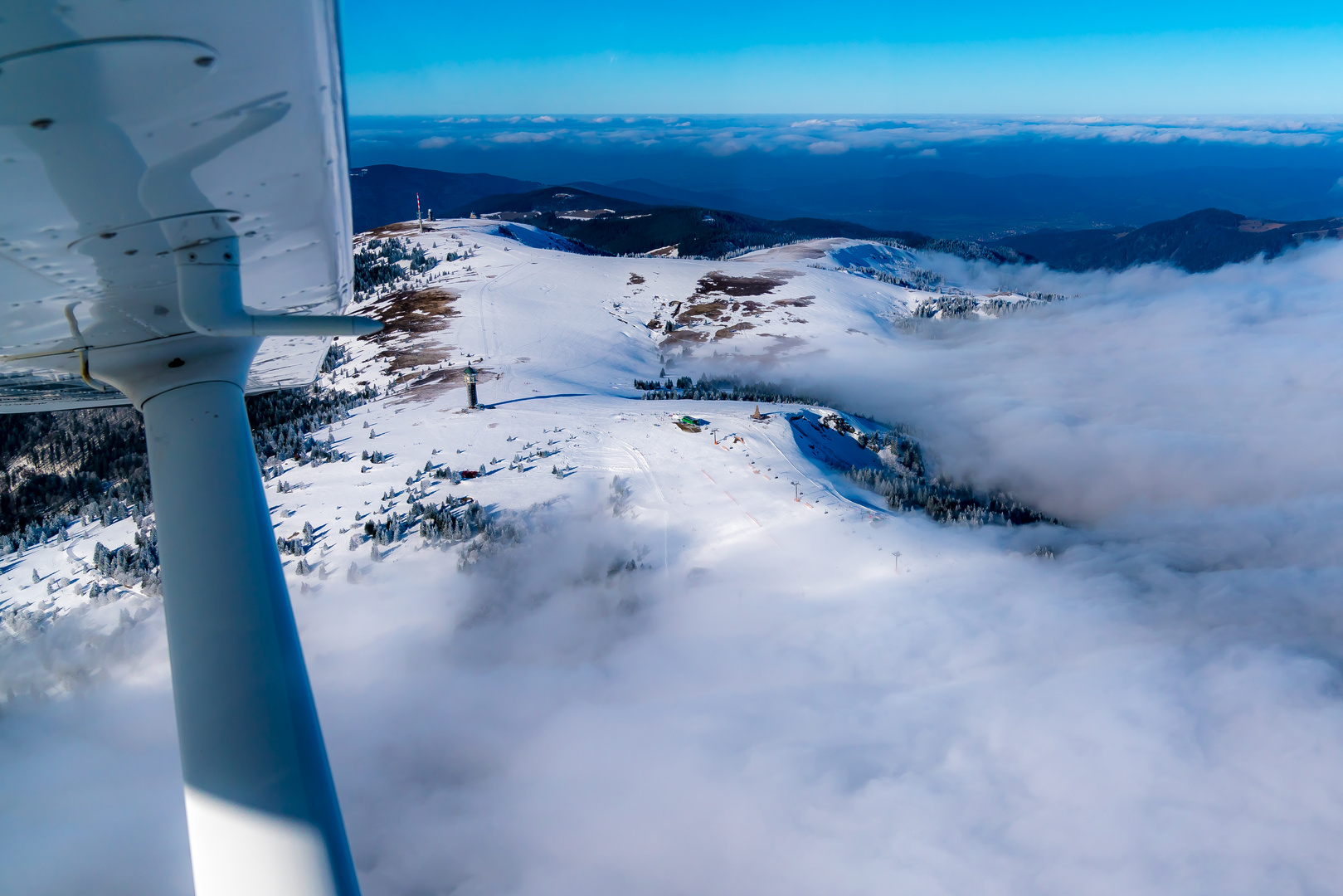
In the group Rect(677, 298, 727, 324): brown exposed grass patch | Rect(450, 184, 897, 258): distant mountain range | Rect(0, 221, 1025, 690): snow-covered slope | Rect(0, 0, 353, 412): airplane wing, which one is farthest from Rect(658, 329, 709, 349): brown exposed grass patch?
Rect(450, 184, 897, 258): distant mountain range

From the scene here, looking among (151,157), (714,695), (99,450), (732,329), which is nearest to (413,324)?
(99,450)

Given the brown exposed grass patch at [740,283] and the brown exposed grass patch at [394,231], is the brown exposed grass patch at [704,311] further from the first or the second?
the brown exposed grass patch at [394,231]

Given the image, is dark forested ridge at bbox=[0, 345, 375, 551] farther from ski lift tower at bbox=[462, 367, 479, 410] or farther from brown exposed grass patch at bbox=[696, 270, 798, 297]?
brown exposed grass patch at bbox=[696, 270, 798, 297]

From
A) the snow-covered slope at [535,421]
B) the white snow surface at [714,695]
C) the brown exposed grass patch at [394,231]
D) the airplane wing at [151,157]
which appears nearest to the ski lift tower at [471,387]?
the snow-covered slope at [535,421]

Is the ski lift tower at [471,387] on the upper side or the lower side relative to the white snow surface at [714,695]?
upper

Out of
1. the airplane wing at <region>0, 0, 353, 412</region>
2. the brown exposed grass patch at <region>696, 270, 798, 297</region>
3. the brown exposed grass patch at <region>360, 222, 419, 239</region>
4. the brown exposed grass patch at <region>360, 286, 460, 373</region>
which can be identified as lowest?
the brown exposed grass patch at <region>360, 286, 460, 373</region>

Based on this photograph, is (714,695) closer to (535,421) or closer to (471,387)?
(535,421)
